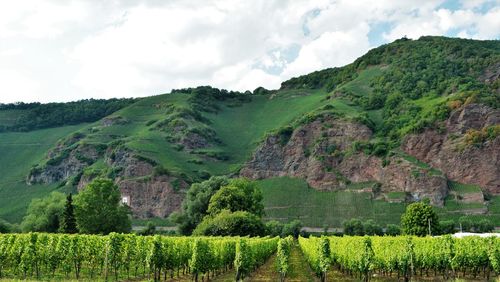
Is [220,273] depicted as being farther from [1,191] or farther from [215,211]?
[1,191]

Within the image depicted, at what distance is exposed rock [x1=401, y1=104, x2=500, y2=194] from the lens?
16250cm

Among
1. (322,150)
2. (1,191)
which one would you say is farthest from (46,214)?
(322,150)

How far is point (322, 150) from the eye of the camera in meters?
200

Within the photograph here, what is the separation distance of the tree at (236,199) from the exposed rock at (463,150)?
8728cm

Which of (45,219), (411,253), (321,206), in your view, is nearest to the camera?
(411,253)

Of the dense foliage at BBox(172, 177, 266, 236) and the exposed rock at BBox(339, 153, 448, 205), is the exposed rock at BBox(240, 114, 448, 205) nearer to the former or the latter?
the exposed rock at BBox(339, 153, 448, 205)

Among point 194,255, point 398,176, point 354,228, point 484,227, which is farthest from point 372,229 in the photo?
point 194,255

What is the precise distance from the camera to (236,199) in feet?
347

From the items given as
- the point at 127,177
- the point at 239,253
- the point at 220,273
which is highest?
the point at 127,177

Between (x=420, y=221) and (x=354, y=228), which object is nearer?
(x=420, y=221)

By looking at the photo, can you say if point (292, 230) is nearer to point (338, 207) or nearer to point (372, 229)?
point (372, 229)

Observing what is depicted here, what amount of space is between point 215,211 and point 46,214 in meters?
42.1

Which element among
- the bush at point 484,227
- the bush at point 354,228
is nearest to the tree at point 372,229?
the bush at point 354,228

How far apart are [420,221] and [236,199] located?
4156 cm
